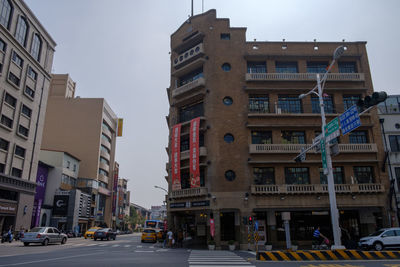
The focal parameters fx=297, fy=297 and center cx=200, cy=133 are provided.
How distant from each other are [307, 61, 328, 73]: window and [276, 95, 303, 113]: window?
3980mm

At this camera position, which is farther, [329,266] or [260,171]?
[260,171]

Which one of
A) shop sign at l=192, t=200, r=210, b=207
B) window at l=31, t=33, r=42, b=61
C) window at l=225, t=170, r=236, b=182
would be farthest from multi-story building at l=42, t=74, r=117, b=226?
window at l=225, t=170, r=236, b=182

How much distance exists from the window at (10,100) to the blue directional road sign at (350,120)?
120ft

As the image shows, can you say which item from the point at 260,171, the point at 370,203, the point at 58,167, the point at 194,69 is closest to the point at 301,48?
the point at 194,69

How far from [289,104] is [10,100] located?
32.8 m

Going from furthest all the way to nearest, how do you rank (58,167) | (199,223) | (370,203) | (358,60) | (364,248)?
1. (58,167)
2. (199,223)
3. (358,60)
4. (370,203)
5. (364,248)

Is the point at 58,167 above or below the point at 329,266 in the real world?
above

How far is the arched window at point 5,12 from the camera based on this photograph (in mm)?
34175

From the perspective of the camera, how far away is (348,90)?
30141mm

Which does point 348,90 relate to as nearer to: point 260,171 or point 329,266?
point 260,171

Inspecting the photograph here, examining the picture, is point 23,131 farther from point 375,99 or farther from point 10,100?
point 375,99

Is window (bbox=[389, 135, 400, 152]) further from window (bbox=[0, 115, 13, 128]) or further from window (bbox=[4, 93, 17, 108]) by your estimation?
window (bbox=[4, 93, 17, 108])

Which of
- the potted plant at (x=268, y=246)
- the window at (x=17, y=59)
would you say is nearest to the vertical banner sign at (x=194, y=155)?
the potted plant at (x=268, y=246)

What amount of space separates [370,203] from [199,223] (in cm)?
1890
